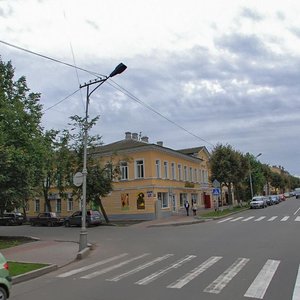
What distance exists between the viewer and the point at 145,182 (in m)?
42.5

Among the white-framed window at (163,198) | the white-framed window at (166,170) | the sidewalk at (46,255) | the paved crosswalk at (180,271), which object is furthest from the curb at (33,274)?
the white-framed window at (166,170)

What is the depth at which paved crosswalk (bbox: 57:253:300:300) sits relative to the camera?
929 centimetres

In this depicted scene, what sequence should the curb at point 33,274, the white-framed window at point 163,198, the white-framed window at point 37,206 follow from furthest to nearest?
1. the white-framed window at point 37,206
2. the white-framed window at point 163,198
3. the curb at point 33,274

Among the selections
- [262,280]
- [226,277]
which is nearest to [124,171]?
[226,277]

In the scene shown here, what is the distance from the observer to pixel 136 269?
40.2ft

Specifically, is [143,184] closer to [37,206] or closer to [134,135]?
[134,135]

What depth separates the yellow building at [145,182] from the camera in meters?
42.1

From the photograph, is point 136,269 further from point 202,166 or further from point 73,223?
point 202,166

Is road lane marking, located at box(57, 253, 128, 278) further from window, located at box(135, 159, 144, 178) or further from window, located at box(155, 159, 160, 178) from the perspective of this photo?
window, located at box(155, 159, 160, 178)

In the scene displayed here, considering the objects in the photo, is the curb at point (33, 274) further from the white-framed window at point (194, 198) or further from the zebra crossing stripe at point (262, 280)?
the white-framed window at point (194, 198)

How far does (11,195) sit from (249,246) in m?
13.9

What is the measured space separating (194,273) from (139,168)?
107ft

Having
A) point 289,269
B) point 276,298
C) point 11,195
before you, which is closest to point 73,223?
point 11,195

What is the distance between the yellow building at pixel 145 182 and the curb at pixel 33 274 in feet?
84.1
